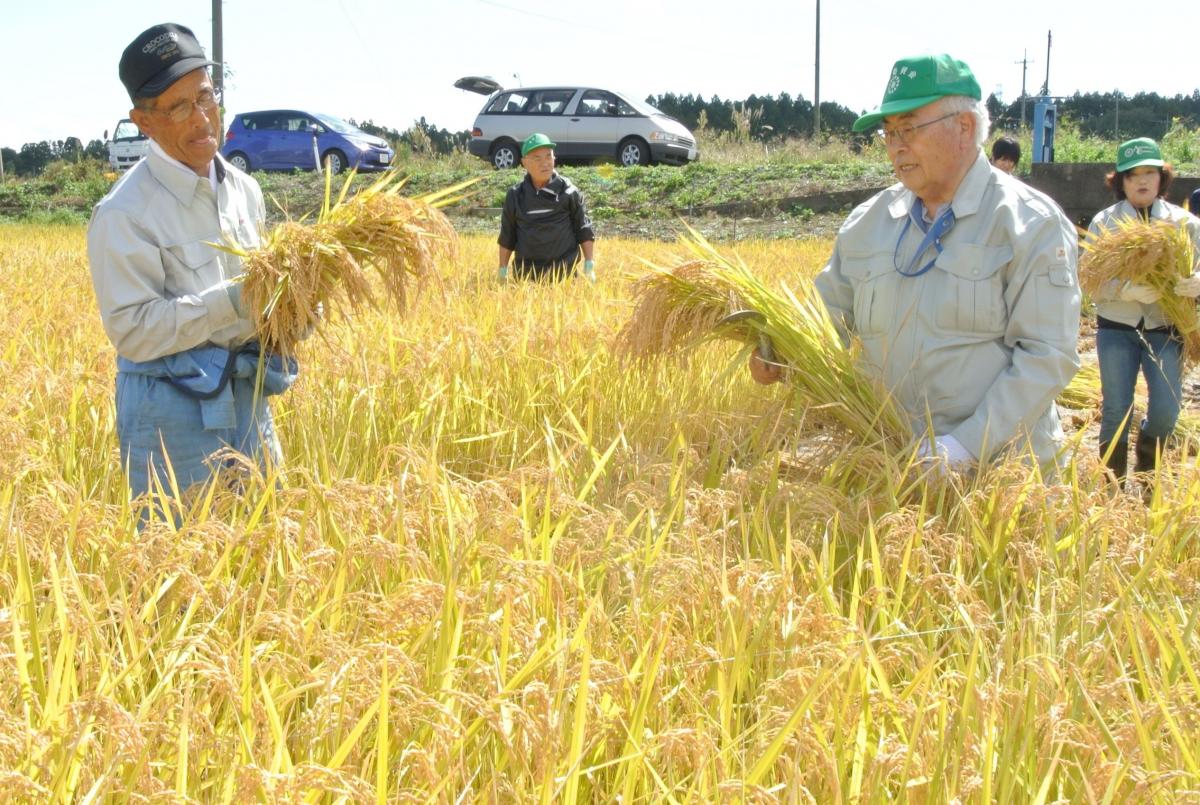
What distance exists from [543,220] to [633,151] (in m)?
12.6

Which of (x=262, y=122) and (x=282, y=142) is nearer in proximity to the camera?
Answer: (x=282, y=142)

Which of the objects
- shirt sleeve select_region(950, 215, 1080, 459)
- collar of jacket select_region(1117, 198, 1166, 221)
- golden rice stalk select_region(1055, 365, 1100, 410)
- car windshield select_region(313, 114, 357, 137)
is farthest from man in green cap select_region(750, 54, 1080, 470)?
car windshield select_region(313, 114, 357, 137)

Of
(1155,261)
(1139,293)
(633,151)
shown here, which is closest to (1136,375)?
(1139,293)

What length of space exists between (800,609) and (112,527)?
1.31 metres

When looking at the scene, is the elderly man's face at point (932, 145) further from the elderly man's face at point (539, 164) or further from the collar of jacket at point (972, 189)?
the elderly man's face at point (539, 164)

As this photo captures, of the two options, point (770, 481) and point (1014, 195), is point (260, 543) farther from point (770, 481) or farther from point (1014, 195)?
point (1014, 195)

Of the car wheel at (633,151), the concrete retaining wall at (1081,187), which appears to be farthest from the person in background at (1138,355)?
the car wheel at (633,151)

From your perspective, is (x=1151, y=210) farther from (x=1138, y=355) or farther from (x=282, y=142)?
(x=282, y=142)

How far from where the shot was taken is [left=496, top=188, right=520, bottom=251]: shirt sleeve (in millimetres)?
6900

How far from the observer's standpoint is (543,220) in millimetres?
6898

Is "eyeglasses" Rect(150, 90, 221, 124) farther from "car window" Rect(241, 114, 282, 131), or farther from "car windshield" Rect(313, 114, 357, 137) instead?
"car window" Rect(241, 114, 282, 131)

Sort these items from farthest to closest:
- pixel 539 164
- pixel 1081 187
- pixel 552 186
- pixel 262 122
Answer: pixel 262 122
pixel 1081 187
pixel 552 186
pixel 539 164

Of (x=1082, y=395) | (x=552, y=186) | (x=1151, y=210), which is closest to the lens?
(x=1151, y=210)

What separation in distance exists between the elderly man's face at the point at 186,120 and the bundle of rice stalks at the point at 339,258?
0.78 feet
